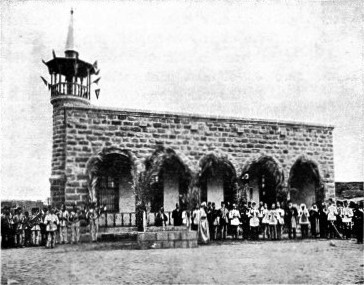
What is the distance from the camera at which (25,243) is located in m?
14.1

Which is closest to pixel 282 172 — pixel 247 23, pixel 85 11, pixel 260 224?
pixel 260 224

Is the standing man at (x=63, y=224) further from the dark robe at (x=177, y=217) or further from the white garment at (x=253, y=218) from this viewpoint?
the white garment at (x=253, y=218)

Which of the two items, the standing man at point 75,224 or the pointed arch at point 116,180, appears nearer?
the standing man at point 75,224

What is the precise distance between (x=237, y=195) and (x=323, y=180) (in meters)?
4.02

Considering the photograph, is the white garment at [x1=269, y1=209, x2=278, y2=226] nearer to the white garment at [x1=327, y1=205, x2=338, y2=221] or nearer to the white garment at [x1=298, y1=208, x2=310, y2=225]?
the white garment at [x1=298, y1=208, x2=310, y2=225]

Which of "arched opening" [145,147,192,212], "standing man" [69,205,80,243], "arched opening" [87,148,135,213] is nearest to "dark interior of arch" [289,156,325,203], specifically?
"arched opening" [145,147,192,212]

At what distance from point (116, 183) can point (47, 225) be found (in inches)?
145

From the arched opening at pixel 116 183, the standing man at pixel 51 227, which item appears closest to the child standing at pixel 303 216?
the arched opening at pixel 116 183

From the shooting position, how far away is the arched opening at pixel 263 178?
17.8 m

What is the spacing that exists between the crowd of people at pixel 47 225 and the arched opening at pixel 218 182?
4621 millimetres

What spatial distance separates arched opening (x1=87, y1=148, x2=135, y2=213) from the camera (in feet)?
52.6

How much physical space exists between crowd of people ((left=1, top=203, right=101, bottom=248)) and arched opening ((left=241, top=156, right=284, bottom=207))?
20.4ft

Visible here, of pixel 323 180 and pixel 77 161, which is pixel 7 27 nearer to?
pixel 77 161

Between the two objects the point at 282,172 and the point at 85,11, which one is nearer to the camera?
the point at 85,11
